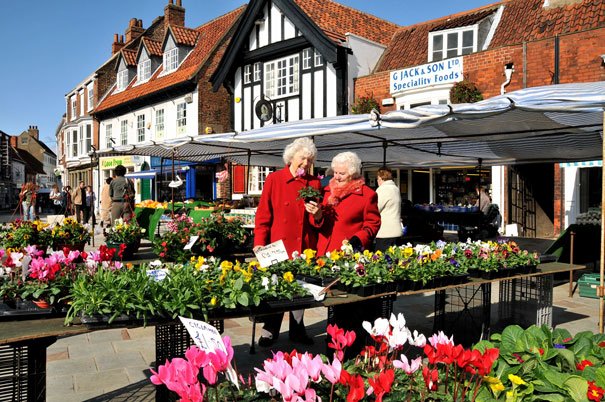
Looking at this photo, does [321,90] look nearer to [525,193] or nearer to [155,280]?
[525,193]

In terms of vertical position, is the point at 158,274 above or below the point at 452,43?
below

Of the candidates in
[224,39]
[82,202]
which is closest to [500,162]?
[82,202]

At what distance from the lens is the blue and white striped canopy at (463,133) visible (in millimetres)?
5000

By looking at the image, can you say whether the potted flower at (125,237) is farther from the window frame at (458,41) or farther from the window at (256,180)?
the window at (256,180)

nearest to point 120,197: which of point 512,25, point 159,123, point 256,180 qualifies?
point 256,180

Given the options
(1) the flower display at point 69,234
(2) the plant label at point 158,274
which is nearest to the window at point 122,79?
(1) the flower display at point 69,234

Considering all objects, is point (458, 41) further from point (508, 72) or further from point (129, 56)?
point (129, 56)

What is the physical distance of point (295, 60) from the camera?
1784 centimetres

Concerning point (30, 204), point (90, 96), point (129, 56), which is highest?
point (129, 56)

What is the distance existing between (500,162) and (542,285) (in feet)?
21.2

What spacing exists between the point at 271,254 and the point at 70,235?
17.7 feet

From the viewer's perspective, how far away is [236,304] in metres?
2.68

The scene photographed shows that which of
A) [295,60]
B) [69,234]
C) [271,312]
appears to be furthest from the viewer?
[295,60]

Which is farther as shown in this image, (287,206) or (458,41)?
(458,41)
